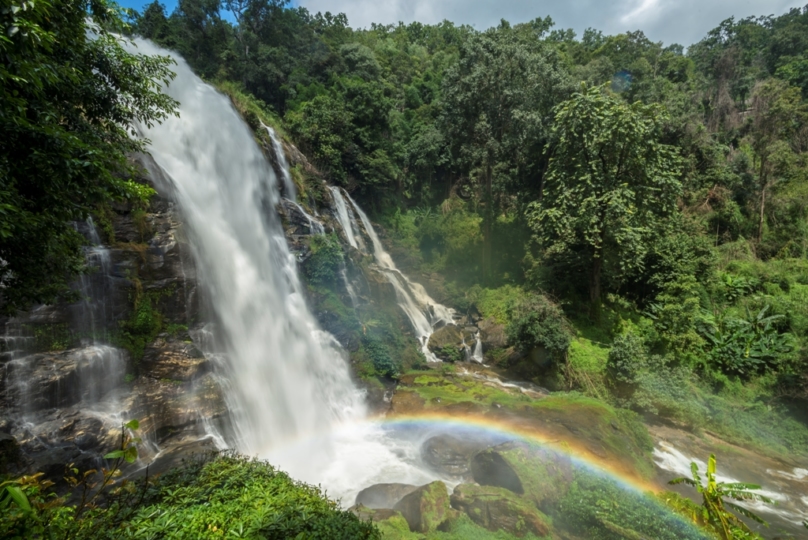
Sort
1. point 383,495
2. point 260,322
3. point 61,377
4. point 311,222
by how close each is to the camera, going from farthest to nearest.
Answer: point 311,222, point 260,322, point 383,495, point 61,377

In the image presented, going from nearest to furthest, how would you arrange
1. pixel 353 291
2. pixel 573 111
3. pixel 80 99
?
pixel 80 99 → pixel 573 111 → pixel 353 291

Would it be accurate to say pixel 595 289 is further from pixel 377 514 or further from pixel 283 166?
pixel 283 166

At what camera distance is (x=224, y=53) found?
25.5 metres

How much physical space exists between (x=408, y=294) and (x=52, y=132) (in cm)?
1708

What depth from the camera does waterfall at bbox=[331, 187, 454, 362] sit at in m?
19.2

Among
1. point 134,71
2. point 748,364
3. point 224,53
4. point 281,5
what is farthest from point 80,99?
point 281,5

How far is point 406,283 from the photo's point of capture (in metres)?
21.5

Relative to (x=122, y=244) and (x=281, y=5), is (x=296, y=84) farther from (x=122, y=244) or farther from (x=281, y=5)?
(x=122, y=244)

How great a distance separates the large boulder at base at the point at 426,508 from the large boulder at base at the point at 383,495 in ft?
1.47

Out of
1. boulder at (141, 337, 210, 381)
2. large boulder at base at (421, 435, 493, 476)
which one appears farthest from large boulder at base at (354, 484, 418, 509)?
boulder at (141, 337, 210, 381)

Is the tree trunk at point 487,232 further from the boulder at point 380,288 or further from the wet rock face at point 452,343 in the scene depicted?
the boulder at point 380,288

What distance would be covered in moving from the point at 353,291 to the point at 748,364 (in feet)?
50.7

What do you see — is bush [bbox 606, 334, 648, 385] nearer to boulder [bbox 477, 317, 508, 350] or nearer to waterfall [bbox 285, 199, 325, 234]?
boulder [bbox 477, 317, 508, 350]

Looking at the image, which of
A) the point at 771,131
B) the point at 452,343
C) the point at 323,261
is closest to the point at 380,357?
the point at 452,343
